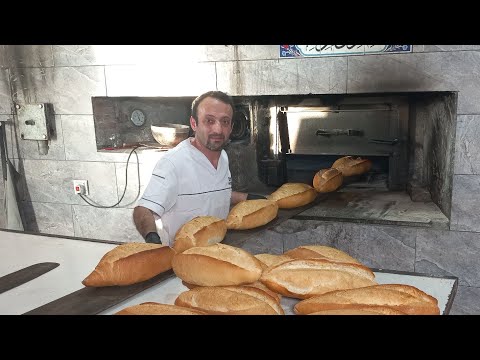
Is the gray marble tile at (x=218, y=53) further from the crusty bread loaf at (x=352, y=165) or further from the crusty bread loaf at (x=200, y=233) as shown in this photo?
the crusty bread loaf at (x=200, y=233)

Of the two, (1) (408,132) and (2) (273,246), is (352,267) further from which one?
(1) (408,132)

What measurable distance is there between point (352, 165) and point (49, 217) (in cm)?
233

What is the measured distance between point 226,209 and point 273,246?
361 mm

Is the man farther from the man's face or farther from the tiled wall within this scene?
the tiled wall

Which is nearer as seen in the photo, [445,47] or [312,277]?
[312,277]

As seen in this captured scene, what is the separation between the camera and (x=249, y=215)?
4.90 feet

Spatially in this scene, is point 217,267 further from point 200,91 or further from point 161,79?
point 161,79

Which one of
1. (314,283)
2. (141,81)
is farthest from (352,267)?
(141,81)

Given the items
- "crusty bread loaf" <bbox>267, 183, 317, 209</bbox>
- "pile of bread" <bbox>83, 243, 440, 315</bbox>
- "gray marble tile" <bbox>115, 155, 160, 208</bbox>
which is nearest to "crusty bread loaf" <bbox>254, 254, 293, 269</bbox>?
"pile of bread" <bbox>83, 243, 440, 315</bbox>

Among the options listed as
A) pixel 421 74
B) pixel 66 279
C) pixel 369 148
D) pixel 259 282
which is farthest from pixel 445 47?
pixel 66 279

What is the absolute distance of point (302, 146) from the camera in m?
2.75

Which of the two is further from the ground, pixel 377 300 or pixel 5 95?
pixel 5 95

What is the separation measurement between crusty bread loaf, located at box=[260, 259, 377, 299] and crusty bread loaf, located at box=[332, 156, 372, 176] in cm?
173

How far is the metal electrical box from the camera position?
310 centimetres
